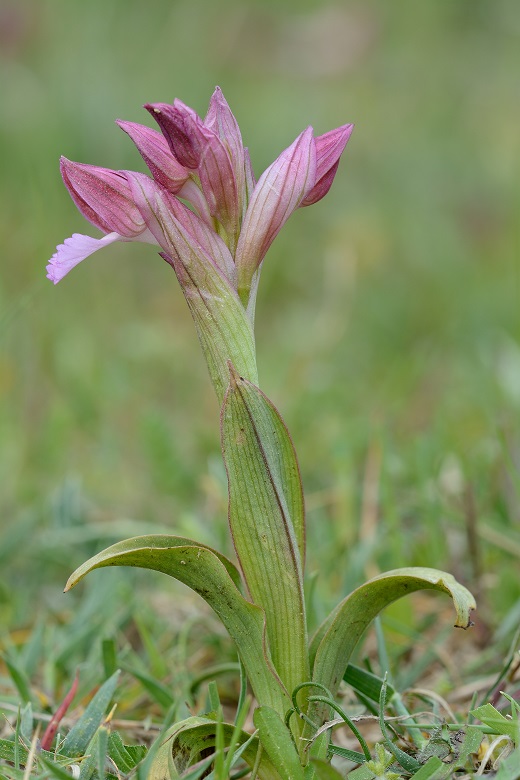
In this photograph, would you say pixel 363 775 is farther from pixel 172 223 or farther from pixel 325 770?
pixel 172 223

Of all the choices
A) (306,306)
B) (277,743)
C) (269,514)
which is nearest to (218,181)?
(269,514)

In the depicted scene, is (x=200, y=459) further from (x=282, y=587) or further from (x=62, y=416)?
(x=282, y=587)

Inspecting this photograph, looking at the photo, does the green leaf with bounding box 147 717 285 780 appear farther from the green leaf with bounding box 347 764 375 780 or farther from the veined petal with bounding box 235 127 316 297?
the veined petal with bounding box 235 127 316 297

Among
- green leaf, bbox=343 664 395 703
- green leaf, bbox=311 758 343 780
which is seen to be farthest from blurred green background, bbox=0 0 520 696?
green leaf, bbox=311 758 343 780

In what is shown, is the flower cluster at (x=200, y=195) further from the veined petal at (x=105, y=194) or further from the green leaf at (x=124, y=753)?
the green leaf at (x=124, y=753)

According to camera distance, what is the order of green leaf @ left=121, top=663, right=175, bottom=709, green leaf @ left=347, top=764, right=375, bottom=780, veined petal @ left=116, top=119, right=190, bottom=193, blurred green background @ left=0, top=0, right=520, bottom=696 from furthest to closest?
blurred green background @ left=0, top=0, right=520, bottom=696 → green leaf @ left=121, top=663, right=175, bottom=709 → veined petal @ left=116, top=119, right=190, bottom=193 → green leaf @ left=347, top=764, right=375, bottom=780

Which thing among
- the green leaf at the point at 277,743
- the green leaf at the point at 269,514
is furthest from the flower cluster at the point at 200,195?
the green leaf at the point at 277,743

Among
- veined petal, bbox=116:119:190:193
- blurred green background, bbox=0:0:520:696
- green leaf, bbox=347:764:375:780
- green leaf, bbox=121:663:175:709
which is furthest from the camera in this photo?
blurred green background, bbox=0:0:520:696
